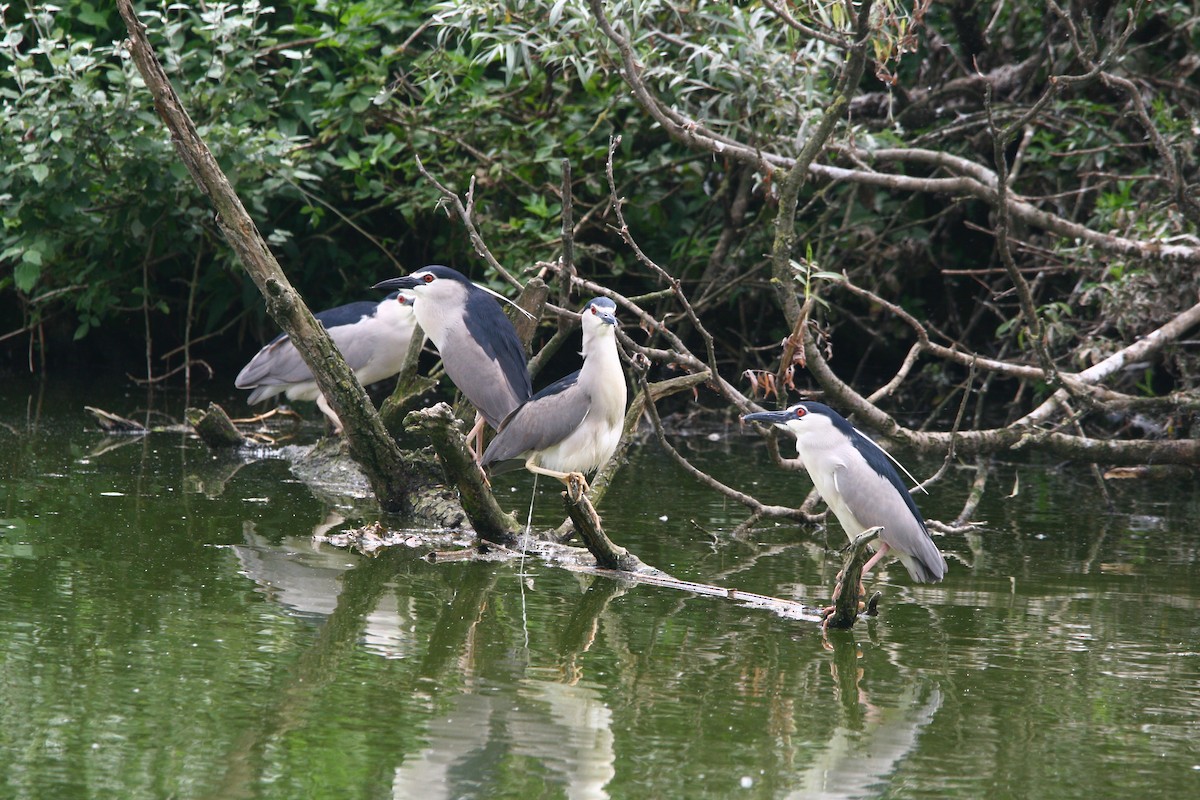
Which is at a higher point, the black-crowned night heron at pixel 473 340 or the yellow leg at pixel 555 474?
the black-crowned night heron at pixel 473 340

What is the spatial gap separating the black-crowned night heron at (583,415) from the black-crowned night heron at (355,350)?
8.15ft

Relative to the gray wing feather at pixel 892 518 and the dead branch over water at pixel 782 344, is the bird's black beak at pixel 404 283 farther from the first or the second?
the gray wing feather at pixel 892 518

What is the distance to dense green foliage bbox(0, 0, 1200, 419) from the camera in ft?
29.2

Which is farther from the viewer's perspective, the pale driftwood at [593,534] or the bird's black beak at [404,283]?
the bird's black beak at [404,283]

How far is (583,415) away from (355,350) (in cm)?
295

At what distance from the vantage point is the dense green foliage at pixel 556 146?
8914mm

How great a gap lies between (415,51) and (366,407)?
15.6 feet

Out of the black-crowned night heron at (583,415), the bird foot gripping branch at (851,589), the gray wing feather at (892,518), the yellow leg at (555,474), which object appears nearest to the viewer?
the bird foot gripping branch at (851,589)

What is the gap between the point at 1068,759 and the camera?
146 inches

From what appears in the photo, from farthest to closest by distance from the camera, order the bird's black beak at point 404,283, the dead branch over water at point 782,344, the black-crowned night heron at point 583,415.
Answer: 1. the bird's black beak at point 404,283
2. the black-crowned night heron at point 583,415
3. the dead branch over water at point 782,344

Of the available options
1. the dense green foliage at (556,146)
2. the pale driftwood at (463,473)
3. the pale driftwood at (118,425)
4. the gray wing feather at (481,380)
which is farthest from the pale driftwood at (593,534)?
the pale driftwood at (118,425)

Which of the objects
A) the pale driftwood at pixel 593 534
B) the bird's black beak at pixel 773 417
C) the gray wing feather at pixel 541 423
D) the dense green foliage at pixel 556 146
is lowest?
the pale driftwood at pixel 593 534

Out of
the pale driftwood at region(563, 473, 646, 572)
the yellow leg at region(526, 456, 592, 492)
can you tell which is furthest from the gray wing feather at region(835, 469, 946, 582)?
the yellow leg at region(526, 456, 592, 492)

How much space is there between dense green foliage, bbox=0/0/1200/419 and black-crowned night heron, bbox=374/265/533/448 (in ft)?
5.94
